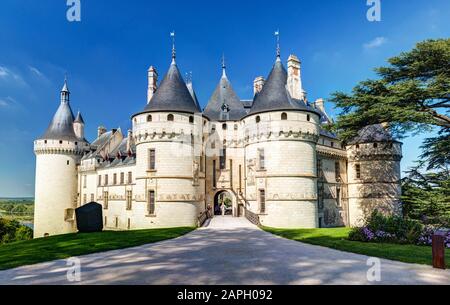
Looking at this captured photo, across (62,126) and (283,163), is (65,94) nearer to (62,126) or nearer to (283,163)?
(62,126)

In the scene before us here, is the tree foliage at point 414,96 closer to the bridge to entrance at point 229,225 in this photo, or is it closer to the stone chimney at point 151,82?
the bridge to entrance at point 229,225

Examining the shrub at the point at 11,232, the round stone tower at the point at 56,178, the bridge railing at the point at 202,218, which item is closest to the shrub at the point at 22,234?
the shrub at the point at 11,232

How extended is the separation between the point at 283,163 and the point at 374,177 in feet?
51.8

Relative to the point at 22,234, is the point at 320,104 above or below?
above

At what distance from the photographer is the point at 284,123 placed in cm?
2414

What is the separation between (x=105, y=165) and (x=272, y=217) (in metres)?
24.5

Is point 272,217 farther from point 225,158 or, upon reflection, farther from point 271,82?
point 271,82

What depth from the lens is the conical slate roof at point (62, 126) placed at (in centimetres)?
4094

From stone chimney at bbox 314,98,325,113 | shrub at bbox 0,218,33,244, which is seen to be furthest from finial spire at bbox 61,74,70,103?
stone chimney at bbox 314,98,325,113

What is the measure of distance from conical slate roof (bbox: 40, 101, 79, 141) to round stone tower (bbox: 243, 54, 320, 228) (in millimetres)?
29109

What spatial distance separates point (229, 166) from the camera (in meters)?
28.6

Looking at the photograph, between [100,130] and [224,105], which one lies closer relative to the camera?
[224,105]

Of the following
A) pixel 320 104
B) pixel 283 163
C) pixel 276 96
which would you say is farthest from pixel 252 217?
pixel 320 104

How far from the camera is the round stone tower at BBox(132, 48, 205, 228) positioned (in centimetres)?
2348
